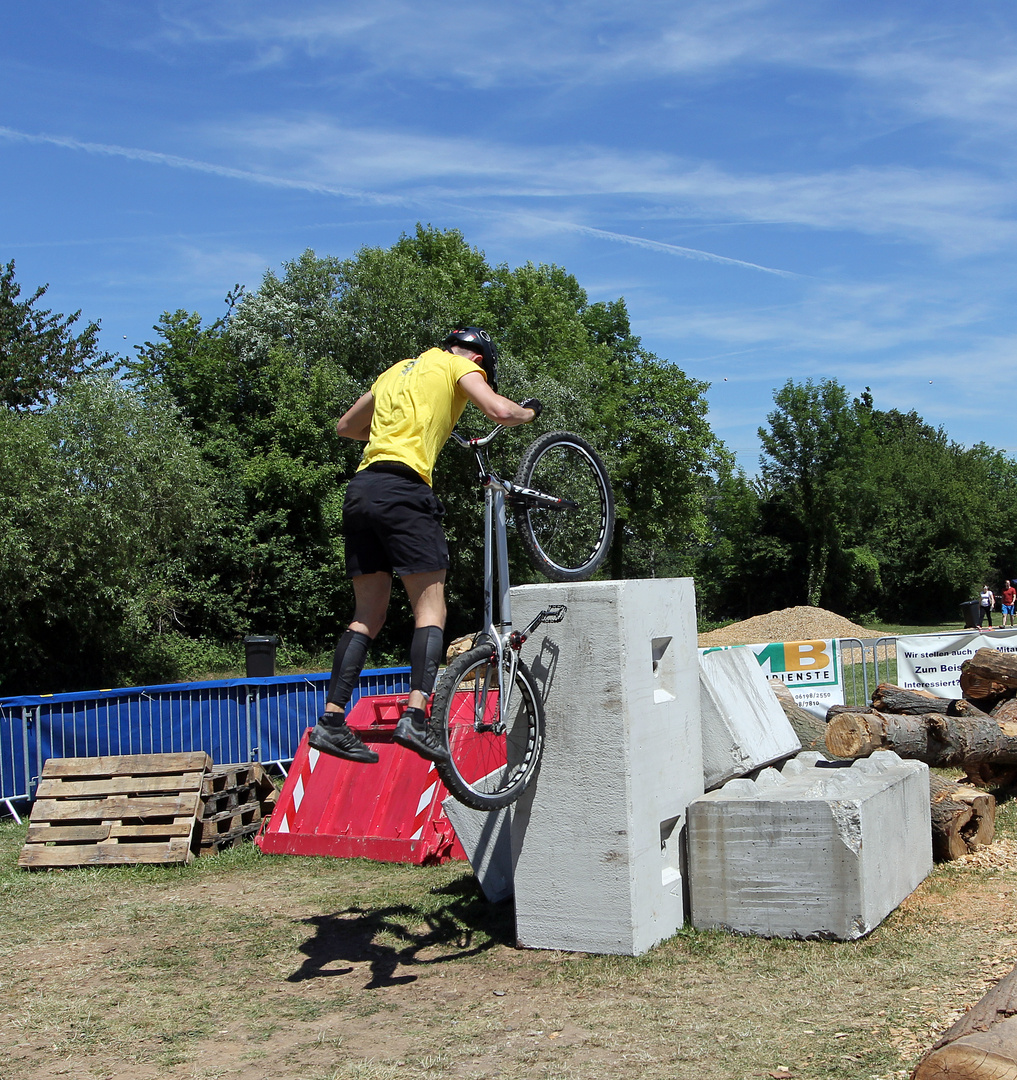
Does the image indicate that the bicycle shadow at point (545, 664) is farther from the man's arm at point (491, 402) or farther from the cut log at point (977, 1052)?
the cut log at point (977, 1052)

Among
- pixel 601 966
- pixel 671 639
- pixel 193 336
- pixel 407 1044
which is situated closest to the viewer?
pixel 407 1044

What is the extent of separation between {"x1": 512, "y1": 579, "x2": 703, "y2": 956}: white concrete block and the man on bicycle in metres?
1.04

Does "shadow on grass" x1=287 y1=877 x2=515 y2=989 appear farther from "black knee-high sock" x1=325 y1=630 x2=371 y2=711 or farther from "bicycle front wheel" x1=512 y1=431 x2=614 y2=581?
"bicycle front wheel" x1=512 y1=431 x2=614 y2=581

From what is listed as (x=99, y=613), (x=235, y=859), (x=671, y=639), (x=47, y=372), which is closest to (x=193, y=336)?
(x=47, y=372)

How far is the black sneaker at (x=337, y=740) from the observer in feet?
15.3

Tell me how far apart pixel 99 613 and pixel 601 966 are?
1915cm

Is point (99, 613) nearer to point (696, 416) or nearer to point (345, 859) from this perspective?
point (345, 859)

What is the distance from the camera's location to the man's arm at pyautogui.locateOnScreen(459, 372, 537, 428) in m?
4.98

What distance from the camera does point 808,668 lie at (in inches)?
656

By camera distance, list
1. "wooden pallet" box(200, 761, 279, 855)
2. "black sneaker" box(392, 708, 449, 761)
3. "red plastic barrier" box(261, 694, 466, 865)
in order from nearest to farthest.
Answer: "black sneaker" box(392, 708, 449, 761)
"red plastic barrier" box(261, 694, 466, 865)
"wooden pallet" box(200, 761, 279, 855)

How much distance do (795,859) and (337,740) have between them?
2.78m

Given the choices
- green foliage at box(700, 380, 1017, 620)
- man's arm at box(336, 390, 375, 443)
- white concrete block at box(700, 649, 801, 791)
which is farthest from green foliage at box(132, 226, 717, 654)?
man's arm at box(336, 390, 375, 443)

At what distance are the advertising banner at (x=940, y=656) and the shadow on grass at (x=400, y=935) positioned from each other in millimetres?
11758

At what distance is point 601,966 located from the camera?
5.32m
